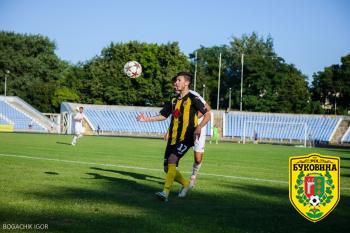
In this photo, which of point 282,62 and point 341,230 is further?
point 282,62

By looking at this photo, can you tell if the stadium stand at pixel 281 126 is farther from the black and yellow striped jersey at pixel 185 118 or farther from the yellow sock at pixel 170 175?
the yellow sock at pixel 170 175

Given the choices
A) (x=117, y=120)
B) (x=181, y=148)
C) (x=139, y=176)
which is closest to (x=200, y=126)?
(x=181, y=148)

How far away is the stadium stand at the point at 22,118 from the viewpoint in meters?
65.6

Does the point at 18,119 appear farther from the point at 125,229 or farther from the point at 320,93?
the point at 125,229

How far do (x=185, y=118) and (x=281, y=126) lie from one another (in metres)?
57.5

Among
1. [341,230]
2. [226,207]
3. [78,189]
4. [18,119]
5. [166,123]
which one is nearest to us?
[341,230]

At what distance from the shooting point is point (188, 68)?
87.6 m

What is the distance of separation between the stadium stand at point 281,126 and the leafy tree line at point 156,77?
11.7 m

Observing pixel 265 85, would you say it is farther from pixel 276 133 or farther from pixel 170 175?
pixel 170 175

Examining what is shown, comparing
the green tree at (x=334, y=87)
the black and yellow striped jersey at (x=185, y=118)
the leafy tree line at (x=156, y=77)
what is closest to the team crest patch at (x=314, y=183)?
the black and yellow striped jersey at (x=185, y=118)

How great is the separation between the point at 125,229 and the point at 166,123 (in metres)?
64.2

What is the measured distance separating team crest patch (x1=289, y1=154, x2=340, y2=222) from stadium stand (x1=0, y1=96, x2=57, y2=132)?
61.5 meters

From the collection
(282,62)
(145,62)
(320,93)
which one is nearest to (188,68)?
(145,62)

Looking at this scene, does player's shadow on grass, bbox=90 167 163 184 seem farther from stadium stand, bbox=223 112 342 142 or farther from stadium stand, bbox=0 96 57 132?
stadium stand, bbox=0 96 57 132
